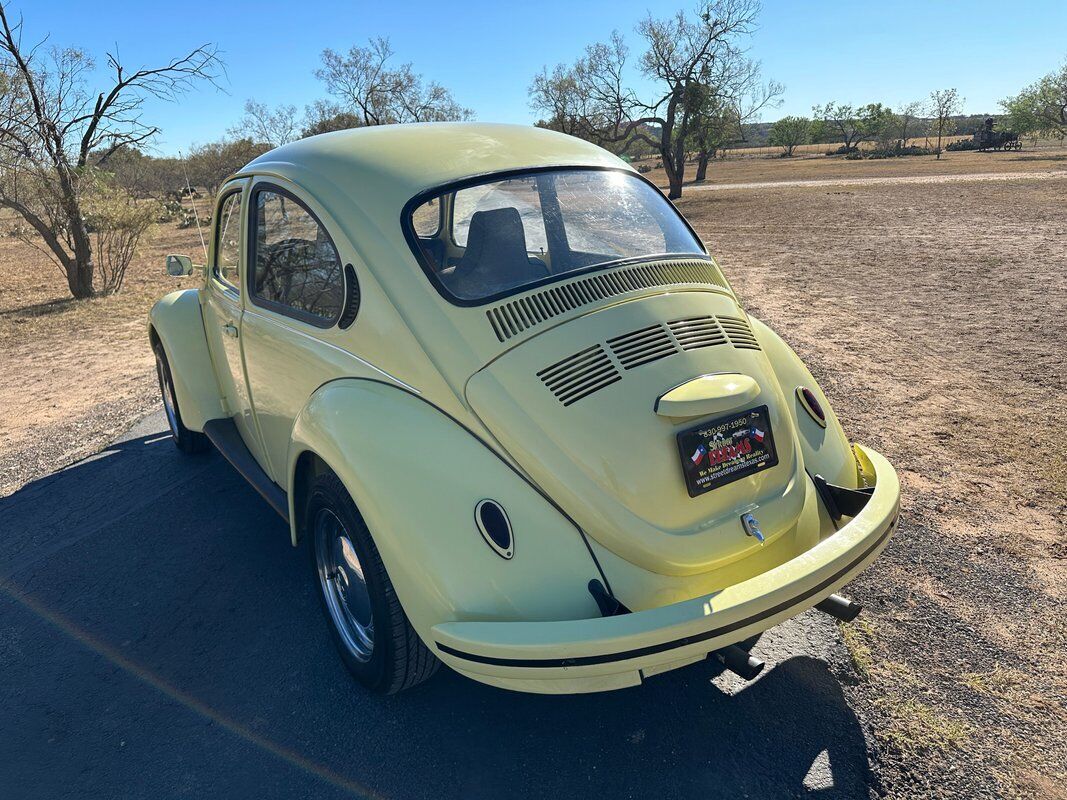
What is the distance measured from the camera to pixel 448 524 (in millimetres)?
2156

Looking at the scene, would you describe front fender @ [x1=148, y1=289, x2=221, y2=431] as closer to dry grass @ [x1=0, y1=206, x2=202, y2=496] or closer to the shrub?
dry grass @ [x1=0, y1=206, x2=202, y2=496]

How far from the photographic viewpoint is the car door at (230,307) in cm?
357

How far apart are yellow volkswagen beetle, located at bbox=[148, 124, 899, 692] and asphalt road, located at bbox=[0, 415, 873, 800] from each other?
0.88 feet

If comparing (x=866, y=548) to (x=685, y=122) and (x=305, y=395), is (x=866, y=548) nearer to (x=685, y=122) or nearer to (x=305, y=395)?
(x=305, y=395)

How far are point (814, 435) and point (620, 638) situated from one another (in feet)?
4.54

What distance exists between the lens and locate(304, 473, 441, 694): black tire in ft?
7.75

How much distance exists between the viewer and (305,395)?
289cm

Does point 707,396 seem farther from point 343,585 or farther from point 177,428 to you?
point 177,428

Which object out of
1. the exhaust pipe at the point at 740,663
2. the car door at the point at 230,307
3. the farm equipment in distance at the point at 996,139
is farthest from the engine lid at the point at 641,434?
the farm equipment in distance at the point at 996,139

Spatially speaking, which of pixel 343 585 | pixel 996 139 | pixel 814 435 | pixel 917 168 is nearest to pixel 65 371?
pixel 343 585

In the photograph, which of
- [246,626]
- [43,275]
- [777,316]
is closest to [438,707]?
[246,626]

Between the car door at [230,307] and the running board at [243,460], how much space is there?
0.14 feet

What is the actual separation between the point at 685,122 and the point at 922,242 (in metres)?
18.5

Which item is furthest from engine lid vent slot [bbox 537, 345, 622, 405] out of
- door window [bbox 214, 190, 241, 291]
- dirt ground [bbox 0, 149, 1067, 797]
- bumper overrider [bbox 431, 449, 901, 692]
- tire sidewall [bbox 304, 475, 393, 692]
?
door window [bbox 214, 190, 241, 291]
